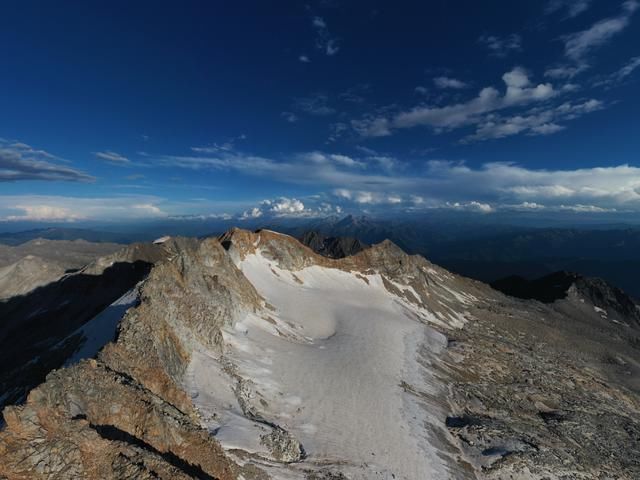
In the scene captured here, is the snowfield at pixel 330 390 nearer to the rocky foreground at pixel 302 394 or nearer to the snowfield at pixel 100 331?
the rocky foreground at pixel 302 394

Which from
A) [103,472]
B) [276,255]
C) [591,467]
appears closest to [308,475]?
[103,472]

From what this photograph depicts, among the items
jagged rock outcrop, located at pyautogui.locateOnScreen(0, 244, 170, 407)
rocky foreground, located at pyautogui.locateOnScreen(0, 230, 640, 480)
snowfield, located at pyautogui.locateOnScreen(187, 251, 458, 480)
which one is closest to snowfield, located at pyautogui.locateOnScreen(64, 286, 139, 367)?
jagged rock outcrop, located at pyautogui.locateOnScreen(0, 244, 170, 407)

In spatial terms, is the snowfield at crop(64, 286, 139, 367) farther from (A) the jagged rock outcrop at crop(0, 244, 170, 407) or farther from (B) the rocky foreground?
(B) the rocky foreground

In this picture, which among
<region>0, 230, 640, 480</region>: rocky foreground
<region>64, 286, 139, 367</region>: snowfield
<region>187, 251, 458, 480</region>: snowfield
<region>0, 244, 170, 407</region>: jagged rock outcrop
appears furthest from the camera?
<region>0, 244, 170, 407</region>: jagged rock outcrop

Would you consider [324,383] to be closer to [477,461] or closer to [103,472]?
[477,461]

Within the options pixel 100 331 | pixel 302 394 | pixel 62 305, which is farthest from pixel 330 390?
pixel 62 305

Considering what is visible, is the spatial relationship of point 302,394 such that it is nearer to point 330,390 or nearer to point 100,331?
point 330,390
